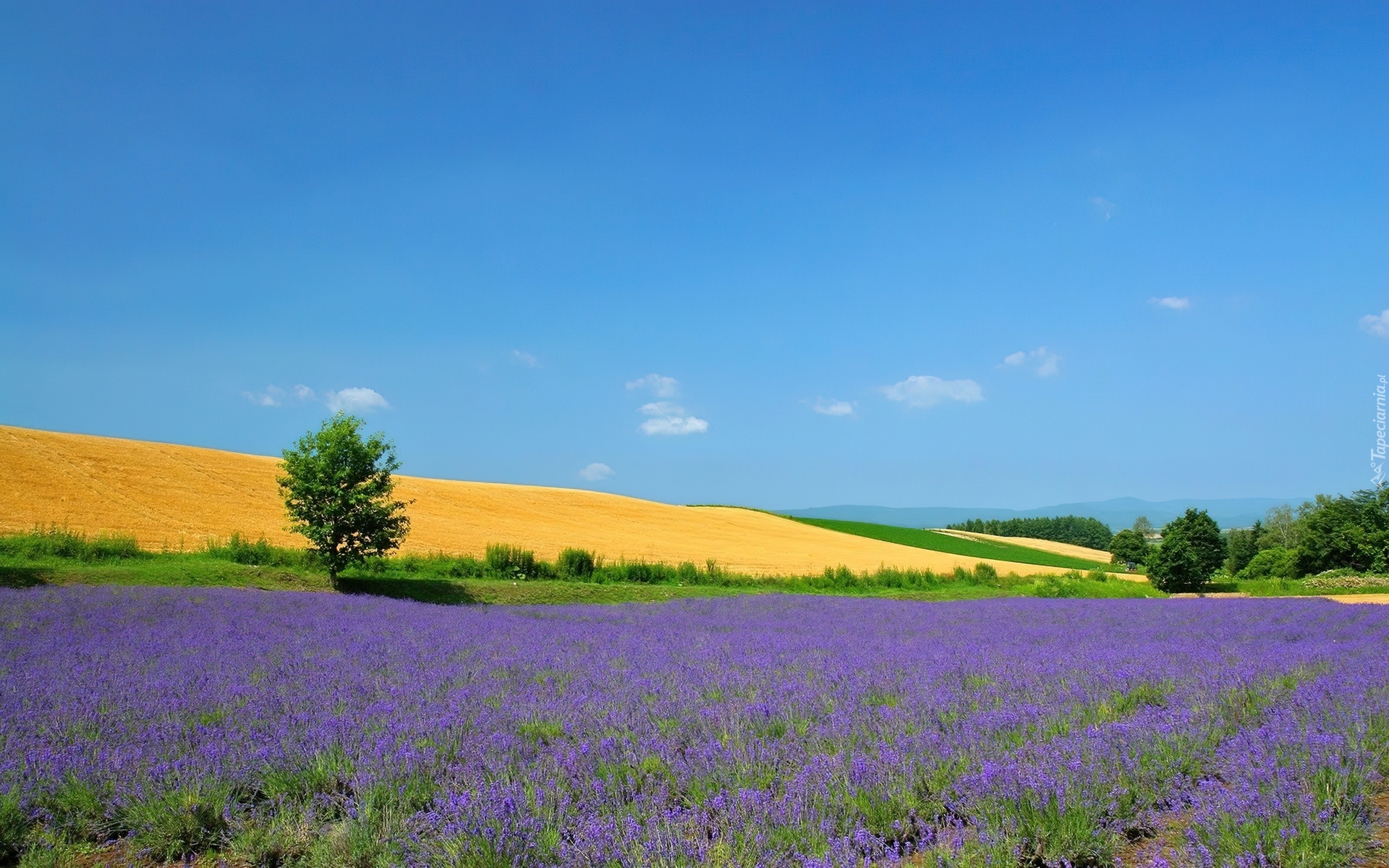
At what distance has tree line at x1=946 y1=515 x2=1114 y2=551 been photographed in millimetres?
109062

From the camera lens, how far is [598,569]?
24.4 meters

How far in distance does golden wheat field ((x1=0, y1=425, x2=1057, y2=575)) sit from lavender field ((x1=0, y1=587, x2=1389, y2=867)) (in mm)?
20193

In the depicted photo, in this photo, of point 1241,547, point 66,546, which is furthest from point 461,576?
point 1241,547

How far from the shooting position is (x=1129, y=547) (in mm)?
60531

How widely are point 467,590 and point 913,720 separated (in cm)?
1764

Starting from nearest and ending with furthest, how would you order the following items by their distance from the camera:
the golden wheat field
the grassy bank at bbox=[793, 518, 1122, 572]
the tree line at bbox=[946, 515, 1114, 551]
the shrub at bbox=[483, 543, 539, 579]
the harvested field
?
the shrub at bbox=[483, 543, 539, 579] < the golden wheat field < the grassy bank at bbox=[793, 518, 1122, 572] < the harvested field < the tree line at bbox=[946, 515, 1114, 551]

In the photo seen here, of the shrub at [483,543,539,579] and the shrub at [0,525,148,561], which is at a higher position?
the shrub at [0,525,148,561]

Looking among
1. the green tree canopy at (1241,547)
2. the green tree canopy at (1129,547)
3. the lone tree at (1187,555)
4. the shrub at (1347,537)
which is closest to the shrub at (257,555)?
the lone tree at (1187,555)

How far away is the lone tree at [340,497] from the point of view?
18.7m

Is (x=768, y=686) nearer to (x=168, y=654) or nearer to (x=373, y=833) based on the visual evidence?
(x=373, y=833)

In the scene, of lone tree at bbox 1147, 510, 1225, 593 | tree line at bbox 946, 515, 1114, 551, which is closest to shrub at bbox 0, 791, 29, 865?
lone tree at bbox 1147, 510, 1225, 593

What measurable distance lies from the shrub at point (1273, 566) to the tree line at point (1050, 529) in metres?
58.7

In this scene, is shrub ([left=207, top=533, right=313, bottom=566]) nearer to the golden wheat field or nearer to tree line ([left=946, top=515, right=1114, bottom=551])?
the golden wheat field

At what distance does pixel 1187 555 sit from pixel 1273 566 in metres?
20.4
